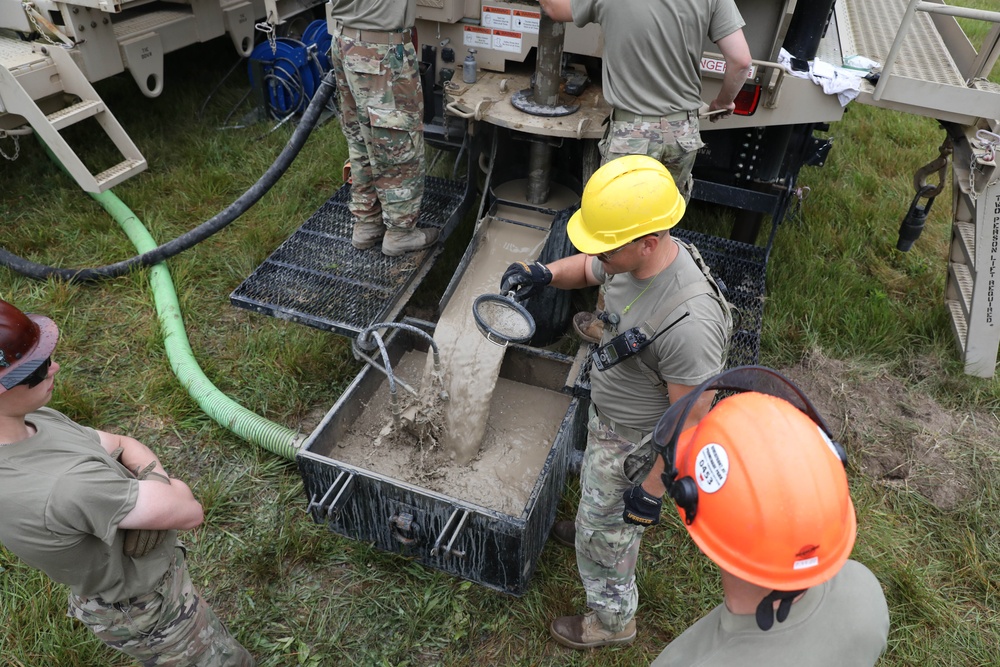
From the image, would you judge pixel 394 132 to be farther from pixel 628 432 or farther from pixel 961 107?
pixel 961 107

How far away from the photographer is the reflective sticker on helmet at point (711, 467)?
143cm

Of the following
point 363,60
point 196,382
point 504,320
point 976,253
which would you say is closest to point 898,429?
point 976,253

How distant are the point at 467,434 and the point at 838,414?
6.84 ft

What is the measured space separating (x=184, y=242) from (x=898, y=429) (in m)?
4.26

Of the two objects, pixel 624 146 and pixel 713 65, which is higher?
pixel 713 65

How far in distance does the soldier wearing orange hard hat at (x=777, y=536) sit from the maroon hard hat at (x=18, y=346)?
1.55 metres

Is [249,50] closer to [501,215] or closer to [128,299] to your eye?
[128,299]

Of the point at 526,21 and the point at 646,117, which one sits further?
the point at 526,21

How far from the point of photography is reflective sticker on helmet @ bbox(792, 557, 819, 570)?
1.36 m

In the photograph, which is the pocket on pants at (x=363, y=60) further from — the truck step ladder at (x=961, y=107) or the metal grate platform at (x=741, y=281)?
the truck step ladder at (x=961, y=107)

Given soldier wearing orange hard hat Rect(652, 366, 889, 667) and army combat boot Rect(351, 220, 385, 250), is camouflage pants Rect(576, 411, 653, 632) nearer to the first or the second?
soldier wearing orange hard hat Rect(652, 366, 889, 667)

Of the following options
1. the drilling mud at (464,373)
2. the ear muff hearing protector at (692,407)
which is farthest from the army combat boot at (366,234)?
the ear muff hearing protector at (692,407)

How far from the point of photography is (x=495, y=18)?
3.92 m

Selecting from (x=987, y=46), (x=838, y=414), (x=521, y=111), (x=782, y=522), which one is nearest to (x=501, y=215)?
(x=521, y=111)
